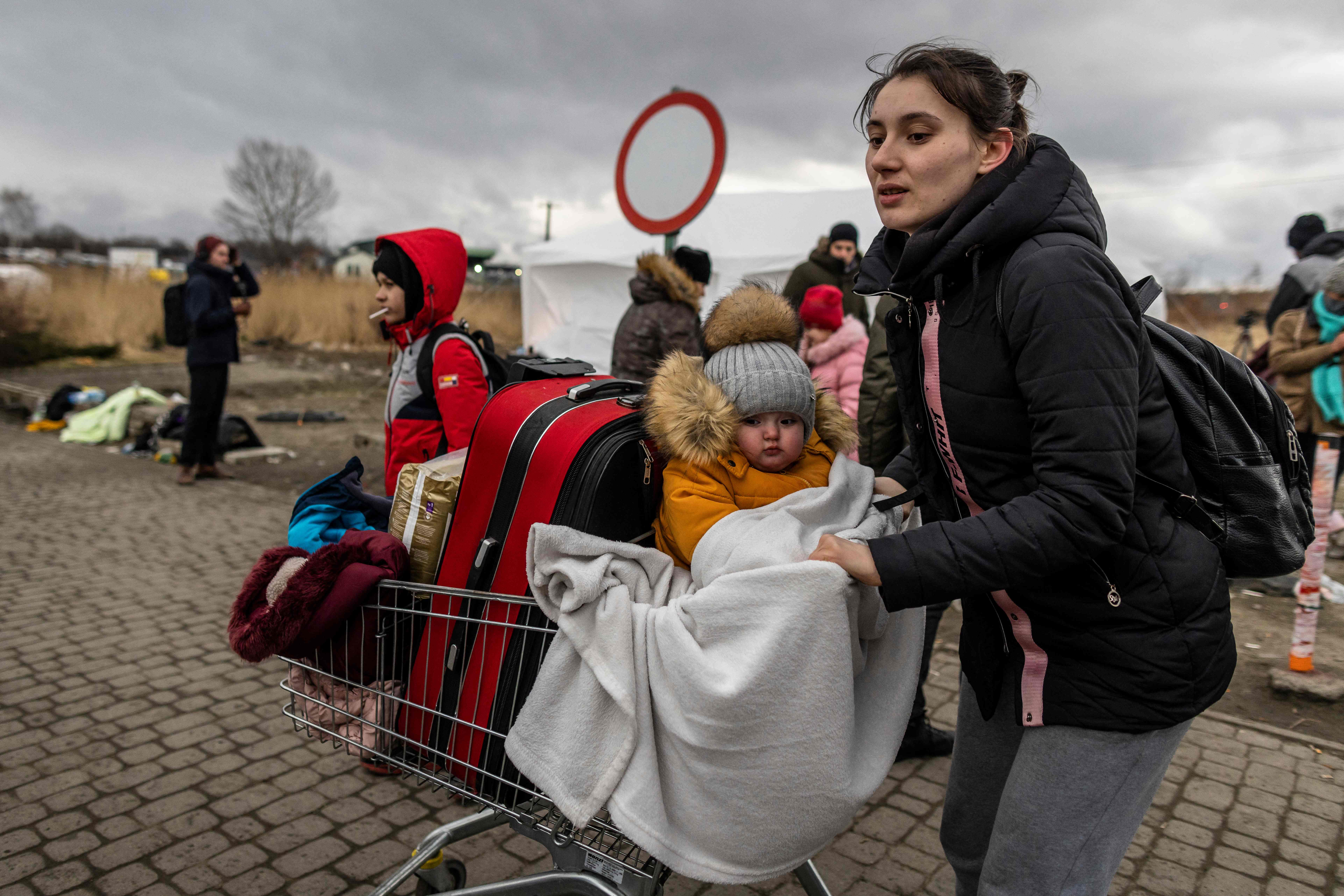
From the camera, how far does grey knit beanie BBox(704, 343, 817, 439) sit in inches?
80.0

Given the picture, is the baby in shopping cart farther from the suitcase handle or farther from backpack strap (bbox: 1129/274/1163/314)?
backpack strap (bbox: 1129/274/1163/314)

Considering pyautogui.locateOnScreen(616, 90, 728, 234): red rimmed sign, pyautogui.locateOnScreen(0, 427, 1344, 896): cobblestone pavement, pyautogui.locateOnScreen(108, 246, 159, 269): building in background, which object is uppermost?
pyautogui.locateOnScreen(108, 246, 159, 269): building in background

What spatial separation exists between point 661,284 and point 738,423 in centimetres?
363

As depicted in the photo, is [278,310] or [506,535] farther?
[278,310]

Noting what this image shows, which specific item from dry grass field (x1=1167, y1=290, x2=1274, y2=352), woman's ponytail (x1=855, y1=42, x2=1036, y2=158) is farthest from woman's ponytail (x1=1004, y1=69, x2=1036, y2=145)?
dry grass field (x1=1167, y1=290, x2=1274, y2=352)

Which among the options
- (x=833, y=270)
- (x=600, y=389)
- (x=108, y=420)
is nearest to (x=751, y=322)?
(x=600, y=389)

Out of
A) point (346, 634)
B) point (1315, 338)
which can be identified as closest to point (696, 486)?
point (346, 634)

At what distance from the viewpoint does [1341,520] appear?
664 cm

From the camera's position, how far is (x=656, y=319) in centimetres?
555

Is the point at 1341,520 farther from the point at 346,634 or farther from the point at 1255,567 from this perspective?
the point at 346,634

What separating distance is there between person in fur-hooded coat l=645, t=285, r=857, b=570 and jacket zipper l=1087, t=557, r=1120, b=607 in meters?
0.67

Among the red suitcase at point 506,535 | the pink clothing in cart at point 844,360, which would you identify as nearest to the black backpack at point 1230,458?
the red suitcase at point 506,535

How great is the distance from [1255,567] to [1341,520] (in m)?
6.34

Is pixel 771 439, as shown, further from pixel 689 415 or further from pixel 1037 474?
pixel 1037 474
